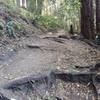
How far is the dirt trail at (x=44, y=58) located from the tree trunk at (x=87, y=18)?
1.17 metres

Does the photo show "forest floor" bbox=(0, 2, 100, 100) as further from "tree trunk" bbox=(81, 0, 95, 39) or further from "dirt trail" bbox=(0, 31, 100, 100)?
"tree trunk" bbox=(81, 0, 95, 39)

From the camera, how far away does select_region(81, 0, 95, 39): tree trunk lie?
12875mm

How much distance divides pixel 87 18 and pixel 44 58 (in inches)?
195

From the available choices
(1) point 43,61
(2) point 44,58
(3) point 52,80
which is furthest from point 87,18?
(3) point 52,80

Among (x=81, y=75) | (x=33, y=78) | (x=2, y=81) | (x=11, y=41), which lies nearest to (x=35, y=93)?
(x=33, y=78)

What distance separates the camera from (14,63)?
316 inches

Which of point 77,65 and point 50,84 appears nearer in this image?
point 50,84

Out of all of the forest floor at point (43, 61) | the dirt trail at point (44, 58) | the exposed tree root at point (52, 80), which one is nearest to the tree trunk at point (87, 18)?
the forest floor at point (43, 61)

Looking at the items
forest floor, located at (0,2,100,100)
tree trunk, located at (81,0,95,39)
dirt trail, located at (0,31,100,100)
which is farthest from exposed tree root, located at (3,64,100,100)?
tree trunk, located at (81,0,95,39)

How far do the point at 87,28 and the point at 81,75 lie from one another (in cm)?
630

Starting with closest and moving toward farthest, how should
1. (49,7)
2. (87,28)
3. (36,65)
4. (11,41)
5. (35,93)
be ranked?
(35,93) → (36,65) → (11,41) → (87,28) → (49,7)

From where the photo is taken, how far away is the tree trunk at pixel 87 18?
12875 millimetres

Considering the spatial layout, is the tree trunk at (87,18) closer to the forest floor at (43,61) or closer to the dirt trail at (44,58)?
the forest floor at (43,61)

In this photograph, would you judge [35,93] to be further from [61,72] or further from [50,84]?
[61,72]
